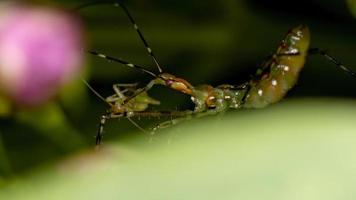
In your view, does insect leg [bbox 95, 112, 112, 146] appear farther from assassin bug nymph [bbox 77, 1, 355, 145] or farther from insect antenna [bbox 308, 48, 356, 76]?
insect antenna [bbox 308, 48, 356, 76]

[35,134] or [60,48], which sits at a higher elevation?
[60,48]

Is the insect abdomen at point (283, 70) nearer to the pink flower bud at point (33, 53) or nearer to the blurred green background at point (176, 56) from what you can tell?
the blurred green background at point (176, 56)

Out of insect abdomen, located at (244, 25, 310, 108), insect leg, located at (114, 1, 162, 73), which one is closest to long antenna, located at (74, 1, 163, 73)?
insect leg, located at (114, 1, 162, 73)

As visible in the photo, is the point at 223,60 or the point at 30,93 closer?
the point at 30,93

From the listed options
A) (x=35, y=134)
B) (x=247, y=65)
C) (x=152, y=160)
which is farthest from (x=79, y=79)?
(x=152, y=160)

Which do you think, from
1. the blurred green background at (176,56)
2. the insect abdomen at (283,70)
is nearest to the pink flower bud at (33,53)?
the blurred green background at (176,56)

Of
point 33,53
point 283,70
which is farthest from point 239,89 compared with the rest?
point 33,53

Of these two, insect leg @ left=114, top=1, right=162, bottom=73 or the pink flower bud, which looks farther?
insect leg @ left=114, top=1, right=162, bottom=73

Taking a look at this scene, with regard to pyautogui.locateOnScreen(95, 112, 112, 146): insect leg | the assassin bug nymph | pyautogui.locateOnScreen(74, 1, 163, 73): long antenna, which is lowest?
pyautogui.locateOnScreen(95, 112, 112, 146): insect leg

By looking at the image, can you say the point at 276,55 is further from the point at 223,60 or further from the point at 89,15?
the point at 89,15
